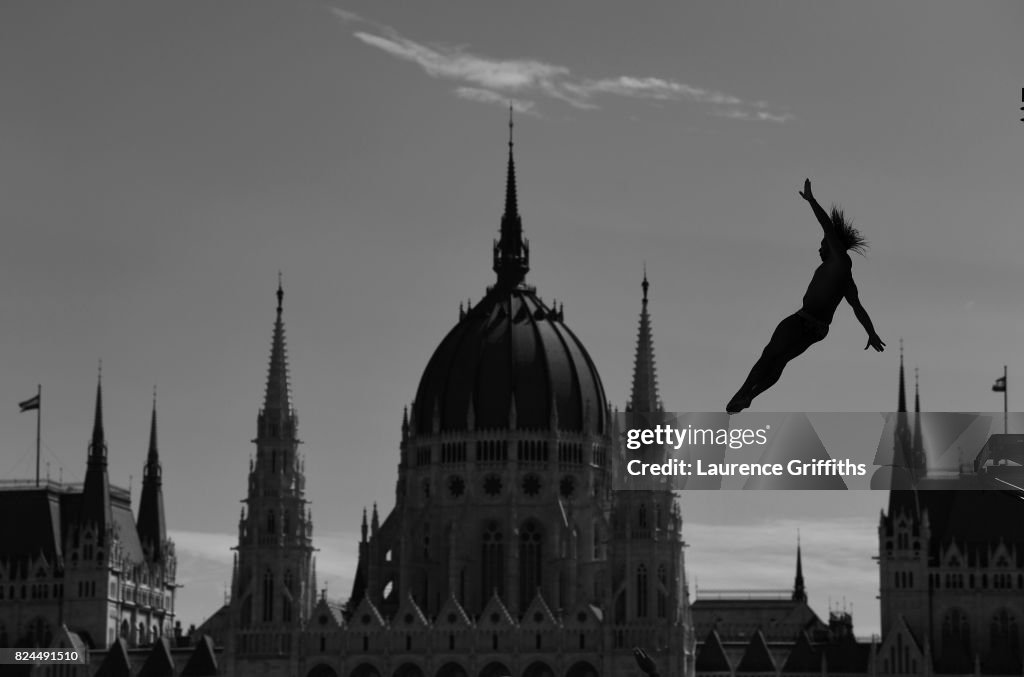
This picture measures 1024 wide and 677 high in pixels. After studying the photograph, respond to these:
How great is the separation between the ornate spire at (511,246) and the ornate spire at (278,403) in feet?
53.3

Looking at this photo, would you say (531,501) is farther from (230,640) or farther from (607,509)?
(230,640)

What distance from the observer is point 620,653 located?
458ft

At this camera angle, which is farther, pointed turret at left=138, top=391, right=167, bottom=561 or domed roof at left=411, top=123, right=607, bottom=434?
pointed turret at left=138, top=391, right=167, bottom=561

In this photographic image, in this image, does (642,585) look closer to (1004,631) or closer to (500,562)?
(500,562)

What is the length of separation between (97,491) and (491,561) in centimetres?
2790

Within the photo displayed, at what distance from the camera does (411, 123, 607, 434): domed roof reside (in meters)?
155

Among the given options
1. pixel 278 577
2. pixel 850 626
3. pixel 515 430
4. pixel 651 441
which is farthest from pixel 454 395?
pixel 651 441

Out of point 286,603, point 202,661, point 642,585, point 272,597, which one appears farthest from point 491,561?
point 202,661

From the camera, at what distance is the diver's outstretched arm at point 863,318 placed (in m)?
13.5

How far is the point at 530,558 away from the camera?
6024 inches

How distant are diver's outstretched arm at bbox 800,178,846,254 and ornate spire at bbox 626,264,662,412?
130788 mm

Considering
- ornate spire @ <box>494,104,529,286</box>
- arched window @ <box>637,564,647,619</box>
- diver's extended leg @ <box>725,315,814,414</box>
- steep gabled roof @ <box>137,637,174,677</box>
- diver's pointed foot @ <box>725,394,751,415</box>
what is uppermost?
ornate spire @ <box>494,104,529,286</box>

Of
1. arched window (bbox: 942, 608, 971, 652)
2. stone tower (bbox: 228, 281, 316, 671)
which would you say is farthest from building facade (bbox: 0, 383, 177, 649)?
arched window (bbox: 942, 608, 971, 652)

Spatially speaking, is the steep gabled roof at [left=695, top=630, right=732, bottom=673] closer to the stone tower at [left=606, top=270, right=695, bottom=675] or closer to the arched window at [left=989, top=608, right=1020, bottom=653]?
the stone tower at [left=606, top=270, right=695, bottom=675]
